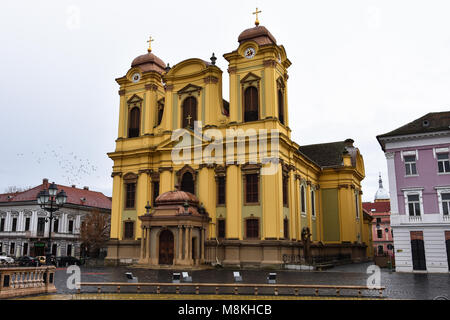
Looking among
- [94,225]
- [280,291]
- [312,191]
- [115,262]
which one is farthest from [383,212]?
[280,291]

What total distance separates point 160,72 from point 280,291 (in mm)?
31964

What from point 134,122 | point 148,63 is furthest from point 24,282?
point 148,63

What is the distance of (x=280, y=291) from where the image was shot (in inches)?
710

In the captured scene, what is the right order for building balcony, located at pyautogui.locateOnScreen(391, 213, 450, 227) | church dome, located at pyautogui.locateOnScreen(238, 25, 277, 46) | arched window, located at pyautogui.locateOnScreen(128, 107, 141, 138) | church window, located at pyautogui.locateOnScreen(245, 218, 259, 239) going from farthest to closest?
arched window, located at pyautogui.locateOnScreen(128, 107, 141, 138)
church dome, located at pyautogui.locateOnScreen(238, 25, 277, 46)
church window, located at pyautogui.locateOnScreen(245, 218, 259, 239)
building balcony, located at pyautogui.locateOnScreen(391, 213, 450, 227)

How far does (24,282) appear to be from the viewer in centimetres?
1616

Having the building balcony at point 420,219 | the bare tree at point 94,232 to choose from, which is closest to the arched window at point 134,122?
the bare tree at point 94,232

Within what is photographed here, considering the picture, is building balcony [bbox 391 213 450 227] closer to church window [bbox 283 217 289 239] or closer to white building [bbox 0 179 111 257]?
church window [bbox 283 217 289 239]

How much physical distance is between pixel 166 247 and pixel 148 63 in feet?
66.3

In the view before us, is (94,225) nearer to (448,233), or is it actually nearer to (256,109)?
(256,109)

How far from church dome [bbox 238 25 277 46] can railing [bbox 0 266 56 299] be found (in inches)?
1098

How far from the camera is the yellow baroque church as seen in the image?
34.7 m

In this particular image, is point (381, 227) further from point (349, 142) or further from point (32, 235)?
point (32, 235)

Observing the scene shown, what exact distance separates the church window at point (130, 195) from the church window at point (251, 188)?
1233 centimetres

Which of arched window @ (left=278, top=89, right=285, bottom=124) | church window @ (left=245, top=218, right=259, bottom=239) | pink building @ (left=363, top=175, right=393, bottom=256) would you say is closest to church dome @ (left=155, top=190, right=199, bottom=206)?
church window @ (left=245, top=218, right=259, bottom=239)
